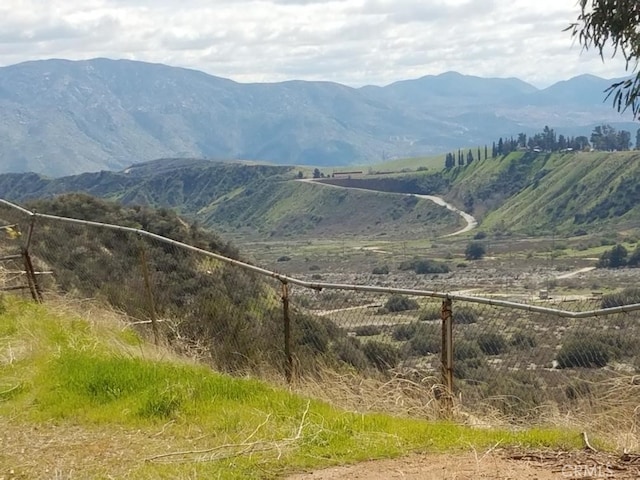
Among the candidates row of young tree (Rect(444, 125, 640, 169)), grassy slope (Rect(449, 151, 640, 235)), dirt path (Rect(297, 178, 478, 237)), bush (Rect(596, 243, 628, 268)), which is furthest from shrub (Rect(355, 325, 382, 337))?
row of young tree (Rect(444, 125, 640, 169))

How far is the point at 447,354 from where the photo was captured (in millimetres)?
7129

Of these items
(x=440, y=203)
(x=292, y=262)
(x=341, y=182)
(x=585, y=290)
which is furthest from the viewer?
(x=341, y=182)

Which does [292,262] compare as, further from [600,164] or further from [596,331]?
[596,331]

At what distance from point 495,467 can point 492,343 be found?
9.60 feet

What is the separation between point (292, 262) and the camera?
8700cm

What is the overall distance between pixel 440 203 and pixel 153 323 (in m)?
131

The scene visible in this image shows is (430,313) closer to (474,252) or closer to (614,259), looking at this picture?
(614,259)

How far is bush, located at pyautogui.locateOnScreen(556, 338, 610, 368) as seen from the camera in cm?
771

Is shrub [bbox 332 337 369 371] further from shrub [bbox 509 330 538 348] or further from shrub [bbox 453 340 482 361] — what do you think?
shrub [bbox 509 330 538 348]

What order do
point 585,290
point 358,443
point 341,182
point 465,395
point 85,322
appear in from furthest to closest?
point 341,182 → point 585,290 → point 85,322 → point 465,395 → point 358,443

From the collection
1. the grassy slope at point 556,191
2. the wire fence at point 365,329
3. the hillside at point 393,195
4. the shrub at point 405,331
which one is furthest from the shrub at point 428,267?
the shrub at point 405,331

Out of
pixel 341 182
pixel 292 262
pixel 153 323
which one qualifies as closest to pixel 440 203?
pixel 341 182

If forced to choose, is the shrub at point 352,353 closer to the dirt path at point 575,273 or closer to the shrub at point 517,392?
the shrub at point 517,392

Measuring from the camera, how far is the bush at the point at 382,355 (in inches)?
350
